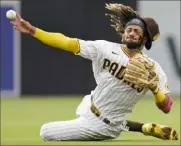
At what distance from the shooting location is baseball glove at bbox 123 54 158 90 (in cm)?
750

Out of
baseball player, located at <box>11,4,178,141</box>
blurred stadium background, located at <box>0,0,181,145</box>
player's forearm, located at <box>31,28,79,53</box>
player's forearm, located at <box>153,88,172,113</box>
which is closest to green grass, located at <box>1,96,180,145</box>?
blurred stadium background, located at <box>0,0,181,145</box>

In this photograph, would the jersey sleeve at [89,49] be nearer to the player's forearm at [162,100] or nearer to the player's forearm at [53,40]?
the player's forearm at [53,40]

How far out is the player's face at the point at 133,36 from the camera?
25.4 ft

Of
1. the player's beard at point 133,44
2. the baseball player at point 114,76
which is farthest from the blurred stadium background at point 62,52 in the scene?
the player's beard at point 133,44

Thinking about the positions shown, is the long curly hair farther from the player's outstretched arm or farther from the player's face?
the player's outstretched arm

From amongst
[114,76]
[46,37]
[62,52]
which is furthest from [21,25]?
[62,52]

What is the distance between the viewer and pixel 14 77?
1959 cm

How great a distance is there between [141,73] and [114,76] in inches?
16.4

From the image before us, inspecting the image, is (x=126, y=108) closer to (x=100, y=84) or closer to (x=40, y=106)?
(x=100, y=84)

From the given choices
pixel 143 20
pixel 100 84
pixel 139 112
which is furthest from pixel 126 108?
pixel 139 112

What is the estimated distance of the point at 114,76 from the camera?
25.7ft

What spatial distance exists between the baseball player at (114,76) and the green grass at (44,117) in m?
0.71

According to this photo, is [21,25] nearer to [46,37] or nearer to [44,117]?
[46,37]

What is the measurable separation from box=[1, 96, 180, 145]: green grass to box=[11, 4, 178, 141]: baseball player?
0.71m
